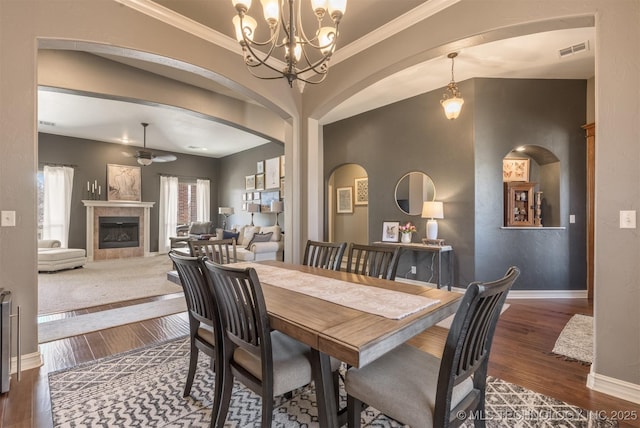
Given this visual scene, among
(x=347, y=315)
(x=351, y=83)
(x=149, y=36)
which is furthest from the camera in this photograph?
(x=351, y=83)

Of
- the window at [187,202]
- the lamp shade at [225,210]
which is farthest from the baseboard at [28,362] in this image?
Answer: the window at [187,202]

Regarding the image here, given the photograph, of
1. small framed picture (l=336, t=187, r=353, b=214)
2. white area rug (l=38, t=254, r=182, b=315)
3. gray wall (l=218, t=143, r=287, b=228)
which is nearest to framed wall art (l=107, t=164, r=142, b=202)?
white area rug (l=38, t=254, r=182, b=315)

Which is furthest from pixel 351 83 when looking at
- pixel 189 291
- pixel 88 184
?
pixel 88 184

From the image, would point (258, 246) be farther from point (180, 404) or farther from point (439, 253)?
point (180, 404)

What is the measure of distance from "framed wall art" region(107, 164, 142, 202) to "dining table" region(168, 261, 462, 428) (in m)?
7.75

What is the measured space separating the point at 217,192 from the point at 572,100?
8880mm

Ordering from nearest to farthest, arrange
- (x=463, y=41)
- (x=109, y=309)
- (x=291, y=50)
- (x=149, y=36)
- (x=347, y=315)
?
(x=347, y=315) < (x=291, y=50) < (x=463, y=41) < (x=149, y=36) < (x=109, y=309)

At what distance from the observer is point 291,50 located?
1921 millimetres

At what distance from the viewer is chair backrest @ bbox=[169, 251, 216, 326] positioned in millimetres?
1510

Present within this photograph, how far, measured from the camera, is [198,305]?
1698mm

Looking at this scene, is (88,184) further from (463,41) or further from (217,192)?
(463,41)

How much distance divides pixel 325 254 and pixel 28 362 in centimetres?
235

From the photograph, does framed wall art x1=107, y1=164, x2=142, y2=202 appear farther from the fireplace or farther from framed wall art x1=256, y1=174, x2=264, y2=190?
framed wall art x1=256, y1=174, x2=264, y2=190

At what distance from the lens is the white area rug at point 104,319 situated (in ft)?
9.56
